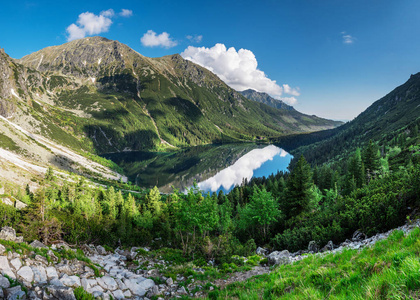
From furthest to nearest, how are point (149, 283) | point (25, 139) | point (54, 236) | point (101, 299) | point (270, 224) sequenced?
point (25, 139) → point (270, 224) → point (54, 236) → point (149, 283) → point (101, 299)

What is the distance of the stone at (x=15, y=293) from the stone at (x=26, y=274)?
95 cm

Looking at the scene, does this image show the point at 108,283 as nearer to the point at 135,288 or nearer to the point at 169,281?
the point at 135,288

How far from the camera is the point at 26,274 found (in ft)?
25.7

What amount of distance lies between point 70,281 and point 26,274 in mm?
1680

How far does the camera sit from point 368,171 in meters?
42.1

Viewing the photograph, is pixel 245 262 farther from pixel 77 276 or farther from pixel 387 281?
pixel 387 281

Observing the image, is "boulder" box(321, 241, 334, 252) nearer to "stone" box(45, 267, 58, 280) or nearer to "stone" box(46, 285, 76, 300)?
"stone" box(46, 285, 76, 300)

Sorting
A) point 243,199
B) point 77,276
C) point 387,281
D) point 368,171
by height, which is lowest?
point 243,199

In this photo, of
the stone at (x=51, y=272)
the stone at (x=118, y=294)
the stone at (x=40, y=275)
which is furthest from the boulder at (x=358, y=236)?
the stone at (x=40, y=275)

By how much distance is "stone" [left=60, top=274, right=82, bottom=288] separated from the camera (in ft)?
27.9

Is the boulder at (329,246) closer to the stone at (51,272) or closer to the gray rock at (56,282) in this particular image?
the gray rock at (56,282)

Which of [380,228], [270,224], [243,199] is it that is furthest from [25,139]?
[380,228]

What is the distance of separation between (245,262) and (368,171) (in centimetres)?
4097

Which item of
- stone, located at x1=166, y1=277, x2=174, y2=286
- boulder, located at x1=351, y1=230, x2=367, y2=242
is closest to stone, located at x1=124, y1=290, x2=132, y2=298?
stone, located at x1=166, y1=277, x2=174, y2=286
